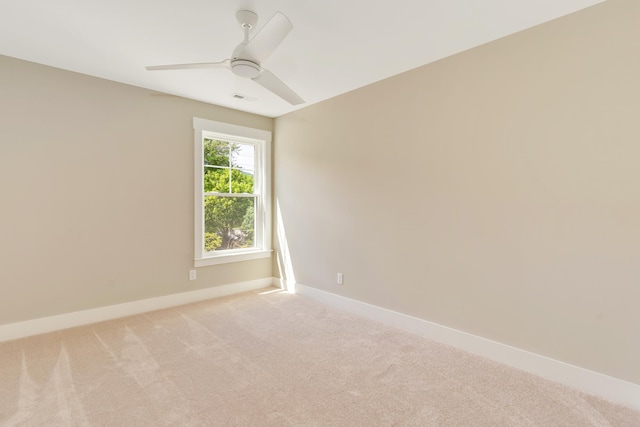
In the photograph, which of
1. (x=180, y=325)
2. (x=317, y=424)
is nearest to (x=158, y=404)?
(x=317, y=424)

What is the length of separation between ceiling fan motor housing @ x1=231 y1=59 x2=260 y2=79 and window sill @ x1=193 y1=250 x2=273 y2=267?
248 cm

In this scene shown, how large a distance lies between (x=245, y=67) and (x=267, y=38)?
301mm

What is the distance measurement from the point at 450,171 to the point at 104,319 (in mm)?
3690

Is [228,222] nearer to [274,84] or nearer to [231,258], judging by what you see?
[231,258]

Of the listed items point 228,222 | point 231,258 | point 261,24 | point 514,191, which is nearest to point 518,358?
point 514,191

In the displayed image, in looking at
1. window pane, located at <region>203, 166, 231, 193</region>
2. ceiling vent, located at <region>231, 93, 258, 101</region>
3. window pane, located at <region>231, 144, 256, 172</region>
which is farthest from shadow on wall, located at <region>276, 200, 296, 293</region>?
ceiling vent, located at <region>231, 93, 258, 101</region>

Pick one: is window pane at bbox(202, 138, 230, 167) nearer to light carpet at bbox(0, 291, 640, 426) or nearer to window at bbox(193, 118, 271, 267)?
window at bbox(193, 118, 271, 267)

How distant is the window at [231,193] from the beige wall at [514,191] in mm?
1414

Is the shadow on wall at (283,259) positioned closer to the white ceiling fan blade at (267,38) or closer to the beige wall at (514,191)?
the beige wall at (514,191)

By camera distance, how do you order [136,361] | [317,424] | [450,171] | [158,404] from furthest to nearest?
[450,171] < [136,361] < [158,404] < [317,424]

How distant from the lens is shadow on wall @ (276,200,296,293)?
14.0ft

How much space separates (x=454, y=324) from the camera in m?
2.66

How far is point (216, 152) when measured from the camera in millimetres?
4012

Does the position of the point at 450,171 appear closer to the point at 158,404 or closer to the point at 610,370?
the point at 610,370
